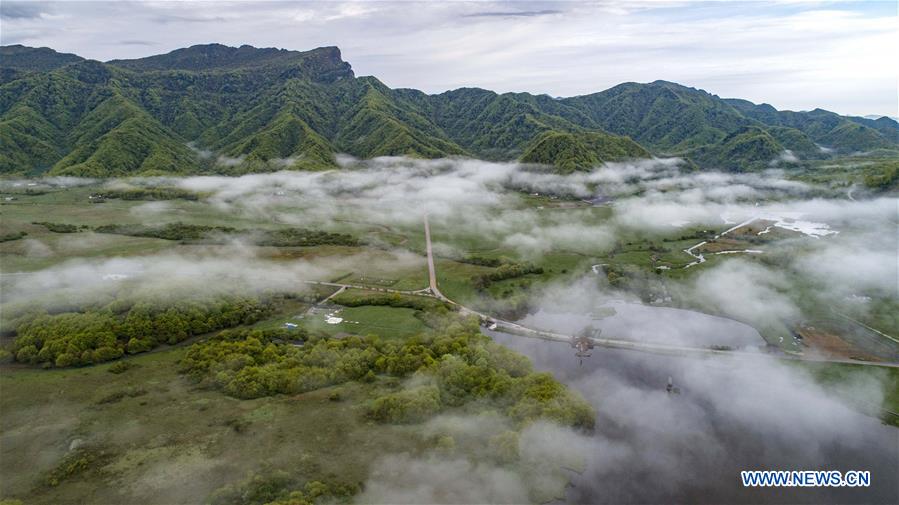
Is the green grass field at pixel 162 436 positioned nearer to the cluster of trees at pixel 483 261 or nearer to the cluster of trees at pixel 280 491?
the cluster of trees at pixel 280 491

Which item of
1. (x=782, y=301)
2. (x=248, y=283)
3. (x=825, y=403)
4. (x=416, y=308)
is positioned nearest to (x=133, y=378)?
(x=248, y=283)

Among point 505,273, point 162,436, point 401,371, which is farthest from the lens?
point 505,273

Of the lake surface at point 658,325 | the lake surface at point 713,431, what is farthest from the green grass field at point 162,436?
the lake surface at point 658,325

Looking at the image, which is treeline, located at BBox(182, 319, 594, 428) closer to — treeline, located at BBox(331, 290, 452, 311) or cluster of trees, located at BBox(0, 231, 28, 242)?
treeline, located at BBox(331, 290, 452, 311)

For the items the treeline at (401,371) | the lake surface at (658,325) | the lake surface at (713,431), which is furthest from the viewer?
the lake surface at (658,325)

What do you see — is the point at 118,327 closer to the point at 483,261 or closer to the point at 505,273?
the point at 505,273

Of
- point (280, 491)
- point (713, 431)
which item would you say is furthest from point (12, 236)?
point (713, 431)

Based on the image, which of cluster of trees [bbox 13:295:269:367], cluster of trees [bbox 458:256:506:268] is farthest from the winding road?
cluster of trees [bbox 13:295:269:367]
